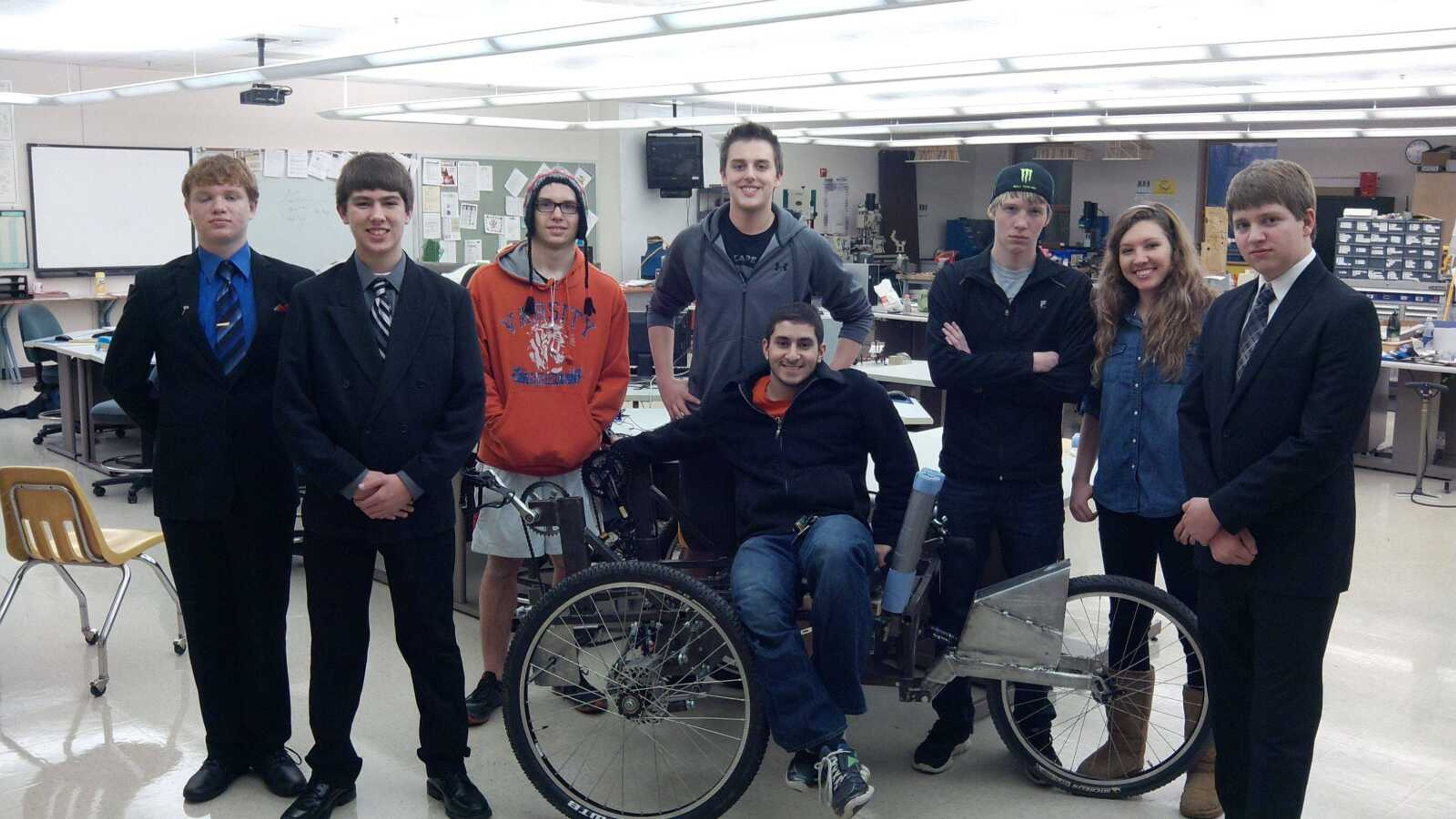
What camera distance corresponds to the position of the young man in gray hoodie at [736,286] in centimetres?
323

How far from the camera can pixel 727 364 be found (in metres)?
3.35

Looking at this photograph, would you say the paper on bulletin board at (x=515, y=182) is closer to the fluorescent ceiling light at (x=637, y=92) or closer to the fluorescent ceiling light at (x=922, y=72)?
the fluorescent ceiling light at (x=637, y=92)

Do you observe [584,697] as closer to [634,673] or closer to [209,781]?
[634,673]

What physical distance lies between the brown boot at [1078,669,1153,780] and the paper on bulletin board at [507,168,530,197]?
36.8ft

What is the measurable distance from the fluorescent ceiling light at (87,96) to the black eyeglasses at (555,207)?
21.9 feet

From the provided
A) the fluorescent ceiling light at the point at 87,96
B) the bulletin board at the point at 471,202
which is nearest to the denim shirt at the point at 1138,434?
the fluorescent ceiling light at the point at 87,96

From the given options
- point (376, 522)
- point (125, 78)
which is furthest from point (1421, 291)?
point (125, 78)

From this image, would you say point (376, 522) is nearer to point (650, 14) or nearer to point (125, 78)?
point (650, 14)

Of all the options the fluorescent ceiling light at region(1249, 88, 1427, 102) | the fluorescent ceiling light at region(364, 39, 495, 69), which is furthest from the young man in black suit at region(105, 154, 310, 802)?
the fluorescent ceiling light at region(1249, 88, 1427, 102)

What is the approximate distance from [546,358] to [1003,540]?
127cm

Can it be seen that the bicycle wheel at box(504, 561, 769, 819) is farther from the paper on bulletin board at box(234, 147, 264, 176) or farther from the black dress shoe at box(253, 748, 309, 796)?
the paper on bulletin board at box(234, 147, 264, 176)

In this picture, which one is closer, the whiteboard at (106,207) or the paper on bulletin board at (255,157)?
the whiteboard at (106,207)

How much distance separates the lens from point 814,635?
2.81m

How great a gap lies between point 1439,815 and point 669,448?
2045 mm
